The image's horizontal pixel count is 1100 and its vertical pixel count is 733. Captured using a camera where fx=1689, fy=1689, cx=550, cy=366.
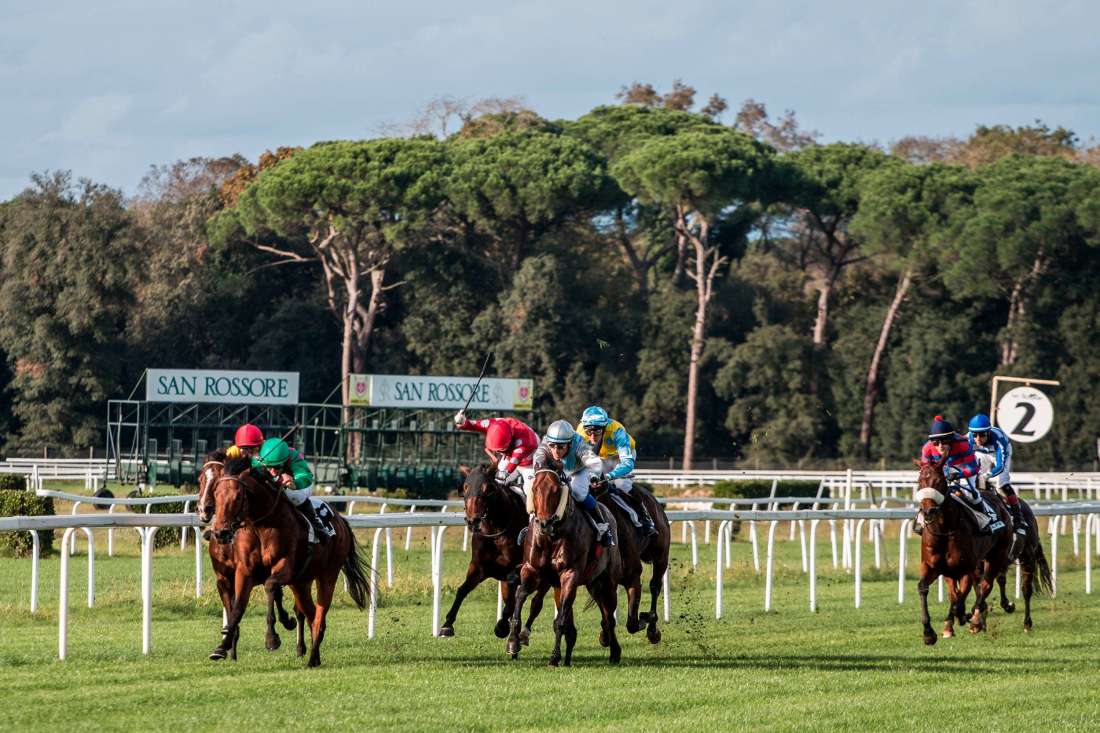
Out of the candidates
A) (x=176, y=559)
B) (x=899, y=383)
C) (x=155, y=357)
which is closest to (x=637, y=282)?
(x=899, y=383)

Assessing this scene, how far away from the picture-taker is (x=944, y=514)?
1220cm

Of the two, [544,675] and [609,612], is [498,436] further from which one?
[544,675]

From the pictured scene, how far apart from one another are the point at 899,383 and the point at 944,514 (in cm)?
3325

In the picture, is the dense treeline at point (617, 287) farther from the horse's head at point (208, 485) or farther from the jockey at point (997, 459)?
the horse's head at point (208, 485)

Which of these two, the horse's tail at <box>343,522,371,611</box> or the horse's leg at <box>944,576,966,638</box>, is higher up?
the horse's tail at <box>343,522,371,611</box>

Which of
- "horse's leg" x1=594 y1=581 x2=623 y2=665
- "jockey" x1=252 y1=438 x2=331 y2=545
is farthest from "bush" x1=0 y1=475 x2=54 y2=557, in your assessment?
"horse's leg" x1=594 y1=581 x2=623 y2=665

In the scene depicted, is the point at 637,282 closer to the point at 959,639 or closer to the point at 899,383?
the point at 899,383

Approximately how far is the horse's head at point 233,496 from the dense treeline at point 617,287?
3405 centimetres

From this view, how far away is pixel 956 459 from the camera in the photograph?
12.8 meters

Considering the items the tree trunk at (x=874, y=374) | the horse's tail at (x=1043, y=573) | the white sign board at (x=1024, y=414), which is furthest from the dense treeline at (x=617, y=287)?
the horse's tail at (x=1043, y=573)

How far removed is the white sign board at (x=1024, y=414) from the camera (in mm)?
21766

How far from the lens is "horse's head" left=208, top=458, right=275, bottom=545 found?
9195 millimetres

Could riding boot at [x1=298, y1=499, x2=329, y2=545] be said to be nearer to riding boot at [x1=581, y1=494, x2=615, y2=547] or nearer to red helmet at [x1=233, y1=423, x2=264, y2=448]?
red helmet at [x1=233, y1=423, x2=264, y2=448]

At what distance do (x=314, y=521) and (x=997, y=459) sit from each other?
6137 millimetres
